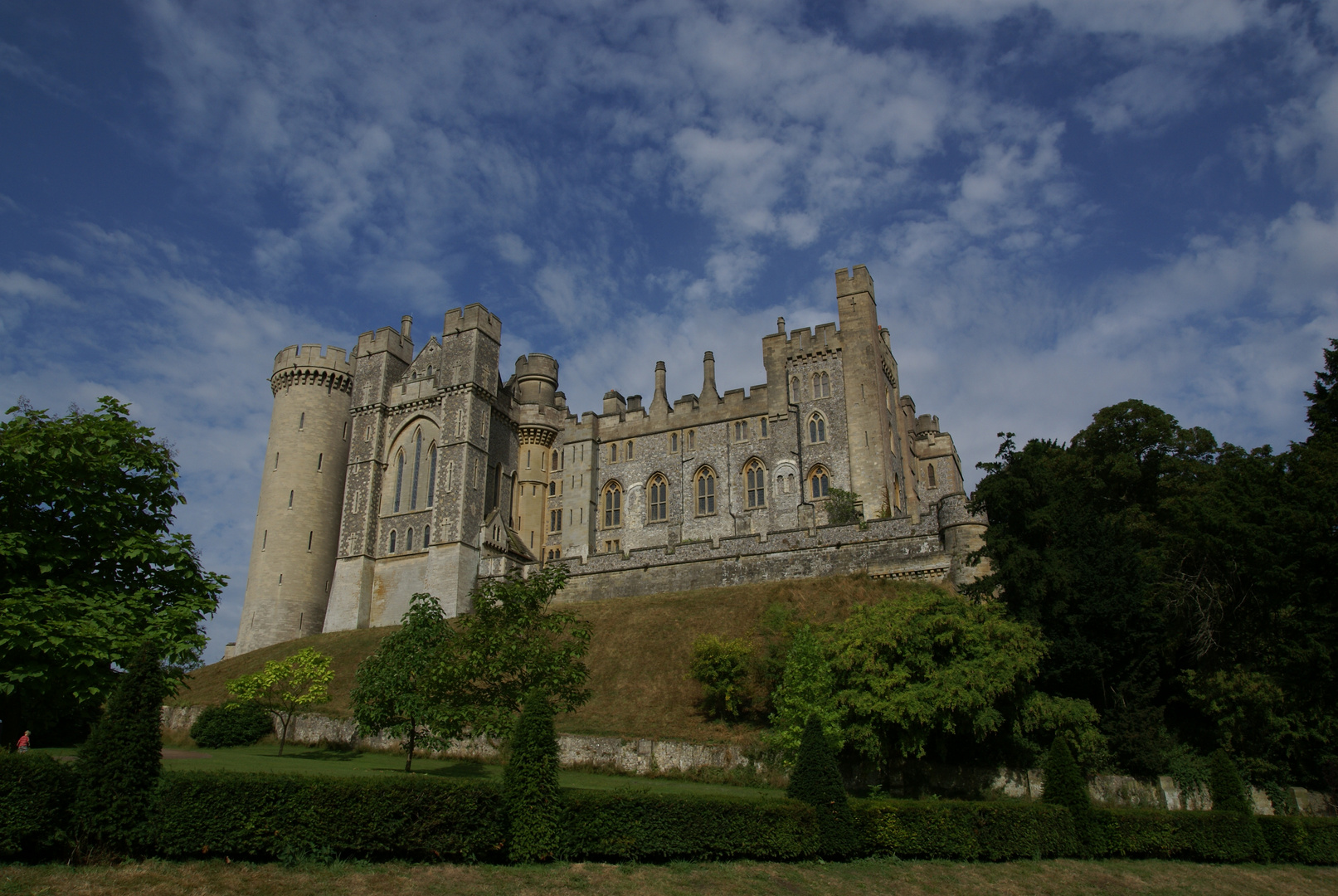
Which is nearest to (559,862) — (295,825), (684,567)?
(295,825)

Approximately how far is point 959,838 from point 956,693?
4179 millimetres

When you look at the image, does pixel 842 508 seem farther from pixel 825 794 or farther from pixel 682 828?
pixel 682 828

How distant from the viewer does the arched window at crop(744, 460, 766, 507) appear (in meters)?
47.4

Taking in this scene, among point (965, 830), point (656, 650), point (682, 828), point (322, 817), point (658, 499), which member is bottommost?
point (965, 830)

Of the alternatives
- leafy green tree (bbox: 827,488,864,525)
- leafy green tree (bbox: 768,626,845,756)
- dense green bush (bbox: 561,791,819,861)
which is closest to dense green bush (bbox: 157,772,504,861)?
dense green bush (bbox: 561,791,819,861)

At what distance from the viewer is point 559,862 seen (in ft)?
47.3

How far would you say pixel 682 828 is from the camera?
50.5ft

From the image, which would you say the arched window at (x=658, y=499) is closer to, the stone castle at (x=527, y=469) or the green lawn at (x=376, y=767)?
the stone castle at (x=527, y=469)

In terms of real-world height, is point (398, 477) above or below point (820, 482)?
above

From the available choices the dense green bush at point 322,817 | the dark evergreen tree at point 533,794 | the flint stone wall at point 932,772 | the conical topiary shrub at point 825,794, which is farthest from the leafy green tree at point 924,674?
the dense green bush at point 322,817

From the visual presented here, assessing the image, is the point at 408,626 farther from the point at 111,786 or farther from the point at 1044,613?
the point at 1044,613

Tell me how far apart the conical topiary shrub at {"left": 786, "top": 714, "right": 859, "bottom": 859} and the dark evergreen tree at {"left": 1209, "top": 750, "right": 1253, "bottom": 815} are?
10.6m

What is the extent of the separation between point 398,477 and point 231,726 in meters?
20.0

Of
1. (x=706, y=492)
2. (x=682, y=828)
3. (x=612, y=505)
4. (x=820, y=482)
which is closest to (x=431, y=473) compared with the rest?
(x=612, y=505)
